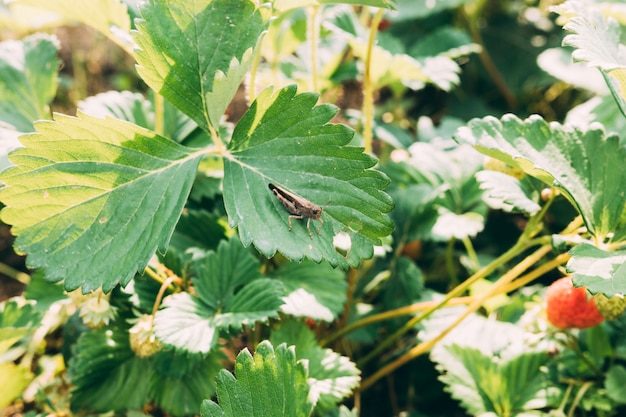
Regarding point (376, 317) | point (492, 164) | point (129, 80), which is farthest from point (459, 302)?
point (129, 80)

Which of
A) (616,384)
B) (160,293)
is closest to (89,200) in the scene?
(160,293)

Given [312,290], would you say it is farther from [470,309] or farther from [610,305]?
[610,305]

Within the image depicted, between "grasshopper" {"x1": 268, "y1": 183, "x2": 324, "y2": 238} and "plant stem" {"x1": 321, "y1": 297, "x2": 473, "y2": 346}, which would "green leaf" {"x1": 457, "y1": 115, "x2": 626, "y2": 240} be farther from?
"plant stem" {"x1": 321, "y1": 297, "x2": 473, "y2": 346}

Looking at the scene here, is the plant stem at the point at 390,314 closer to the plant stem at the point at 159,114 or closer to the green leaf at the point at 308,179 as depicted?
the green leaf at the point at 308,179

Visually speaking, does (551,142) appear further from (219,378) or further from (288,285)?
(219,378)

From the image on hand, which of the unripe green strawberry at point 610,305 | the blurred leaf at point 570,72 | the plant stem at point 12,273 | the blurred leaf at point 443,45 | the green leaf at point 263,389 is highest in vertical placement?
the blurred leaf at point 443,45

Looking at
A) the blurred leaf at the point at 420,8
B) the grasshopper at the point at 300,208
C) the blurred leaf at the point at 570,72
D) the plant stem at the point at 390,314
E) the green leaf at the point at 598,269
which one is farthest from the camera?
the blurred leaf at the point at 420,8

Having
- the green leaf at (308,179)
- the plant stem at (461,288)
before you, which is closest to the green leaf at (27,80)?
the green leaf at (308,179)
